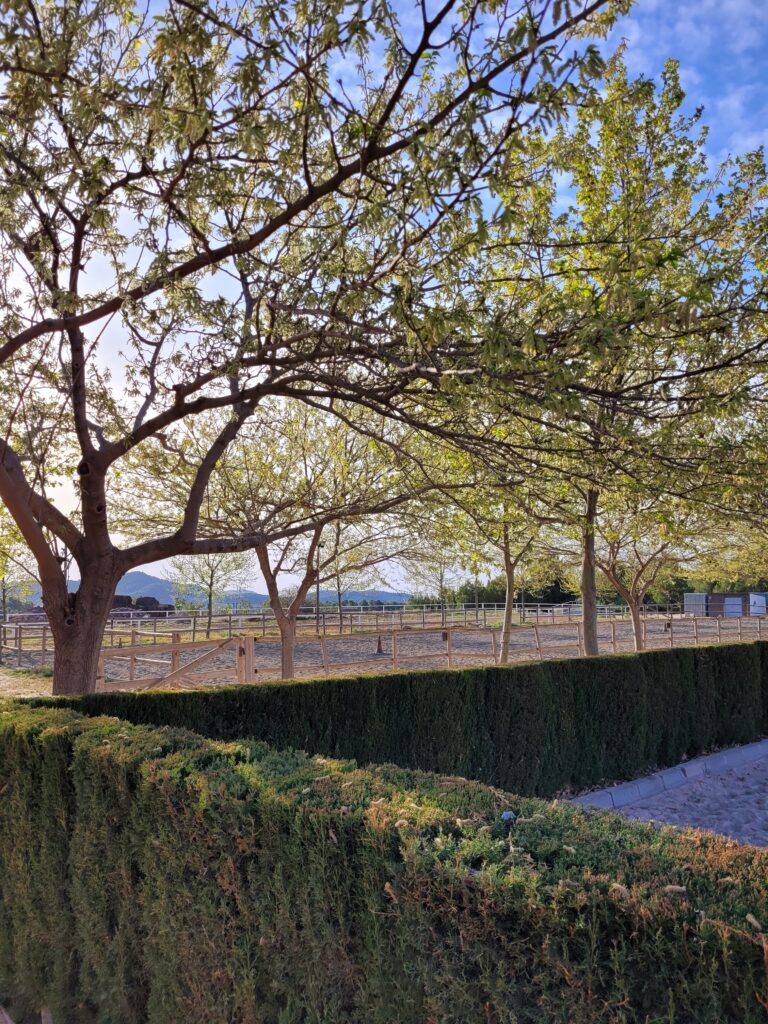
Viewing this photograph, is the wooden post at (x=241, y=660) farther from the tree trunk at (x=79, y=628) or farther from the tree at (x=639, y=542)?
the tree at (x=639, y=542)

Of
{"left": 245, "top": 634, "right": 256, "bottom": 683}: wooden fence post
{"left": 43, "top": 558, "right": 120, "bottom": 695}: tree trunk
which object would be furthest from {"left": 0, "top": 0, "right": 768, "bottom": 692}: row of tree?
{"left": 245, "top": 634, "right": 256, "bottom": 683}: wooden fence post

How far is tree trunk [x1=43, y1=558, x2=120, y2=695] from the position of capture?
23.7ft

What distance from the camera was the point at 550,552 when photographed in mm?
20266

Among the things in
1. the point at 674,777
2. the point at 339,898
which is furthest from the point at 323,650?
the point at 339,898

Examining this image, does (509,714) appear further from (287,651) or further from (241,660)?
(287,651)

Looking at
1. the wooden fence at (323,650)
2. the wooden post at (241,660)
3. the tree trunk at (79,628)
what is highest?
the tree trunk at (79,628)

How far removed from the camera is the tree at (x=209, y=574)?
31844 millimetres

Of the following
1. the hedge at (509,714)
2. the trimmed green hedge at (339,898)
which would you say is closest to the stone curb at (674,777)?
the hedge at (509,714)

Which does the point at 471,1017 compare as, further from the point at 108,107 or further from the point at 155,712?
the point at 108,107

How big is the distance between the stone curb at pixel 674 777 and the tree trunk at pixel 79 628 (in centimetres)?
542

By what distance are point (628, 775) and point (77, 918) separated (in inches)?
318

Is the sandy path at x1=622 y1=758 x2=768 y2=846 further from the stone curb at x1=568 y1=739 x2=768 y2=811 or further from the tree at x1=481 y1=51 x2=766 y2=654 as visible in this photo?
the tree at x1=481 y1=51 x2=766 y2=654

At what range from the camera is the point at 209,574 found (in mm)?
32250

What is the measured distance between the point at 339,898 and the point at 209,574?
3056 cm
